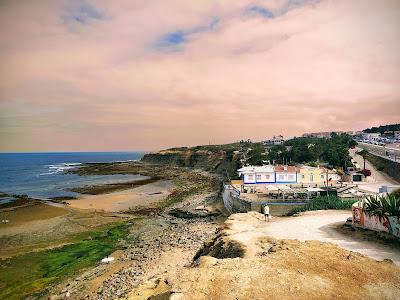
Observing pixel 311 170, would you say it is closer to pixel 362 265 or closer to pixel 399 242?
pixel 399 242

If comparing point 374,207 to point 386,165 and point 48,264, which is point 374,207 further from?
point 386,165

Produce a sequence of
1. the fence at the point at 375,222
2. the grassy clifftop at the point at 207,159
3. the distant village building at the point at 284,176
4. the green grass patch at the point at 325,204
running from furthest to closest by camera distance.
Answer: the grassy clifftop at the point at 207,159 < the distant village building at the point at 284,176 < the green grass patch at the point at 325,204 < the fence at the point at 375,222

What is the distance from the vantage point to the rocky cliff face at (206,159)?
334 ft

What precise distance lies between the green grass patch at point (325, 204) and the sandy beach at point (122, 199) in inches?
1130

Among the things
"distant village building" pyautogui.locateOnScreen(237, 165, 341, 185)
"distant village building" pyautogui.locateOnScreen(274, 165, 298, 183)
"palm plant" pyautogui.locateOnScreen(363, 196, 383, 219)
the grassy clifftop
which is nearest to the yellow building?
"distant village building" pyautogui.locateOnScreen(237, 165, 341, 185)

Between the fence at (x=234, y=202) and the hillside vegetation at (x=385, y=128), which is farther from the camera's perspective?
the hillside vegetation at (x=385, y=128)

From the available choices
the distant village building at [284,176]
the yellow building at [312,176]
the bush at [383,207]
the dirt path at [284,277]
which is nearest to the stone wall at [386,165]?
the distant village building at [284,176]

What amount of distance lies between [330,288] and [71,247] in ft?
87.9

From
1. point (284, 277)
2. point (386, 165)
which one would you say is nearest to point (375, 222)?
point (284, 277)

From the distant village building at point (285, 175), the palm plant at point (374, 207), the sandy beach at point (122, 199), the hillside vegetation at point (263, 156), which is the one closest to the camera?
Result: the palm plant at point (374, 207)

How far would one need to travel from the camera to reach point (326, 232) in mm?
23719

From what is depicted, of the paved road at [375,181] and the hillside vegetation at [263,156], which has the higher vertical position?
the hillside vegetation at [263,156]

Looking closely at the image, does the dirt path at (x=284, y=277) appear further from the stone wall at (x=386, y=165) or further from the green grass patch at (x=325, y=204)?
the stone wall at (x=386, y=165)

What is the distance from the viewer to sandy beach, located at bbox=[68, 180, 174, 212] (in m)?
54.7
